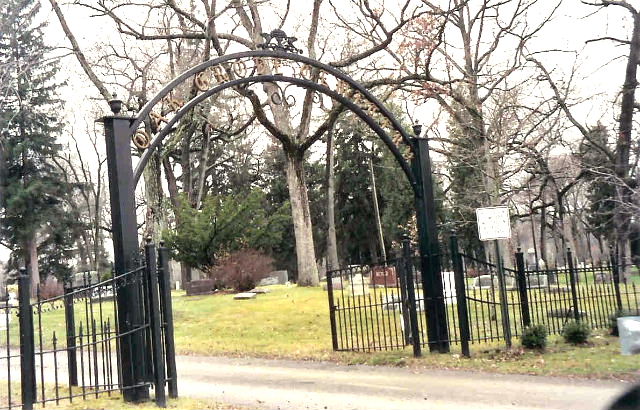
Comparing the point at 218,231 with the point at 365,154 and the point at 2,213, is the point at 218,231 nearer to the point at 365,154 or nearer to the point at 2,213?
the point at 2,213

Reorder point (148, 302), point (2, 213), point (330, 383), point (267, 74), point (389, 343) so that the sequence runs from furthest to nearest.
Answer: point (2, 213) → point (389, 343) → point (267, 74) → point (330, 383) → point (148, 302)

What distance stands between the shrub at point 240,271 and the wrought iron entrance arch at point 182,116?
40.3 ft

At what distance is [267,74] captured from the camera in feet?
38.5

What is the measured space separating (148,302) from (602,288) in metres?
12.0

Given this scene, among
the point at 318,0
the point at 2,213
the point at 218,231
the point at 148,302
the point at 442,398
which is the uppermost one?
the point at 318,0

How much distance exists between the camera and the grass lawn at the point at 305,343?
1055 centimetres

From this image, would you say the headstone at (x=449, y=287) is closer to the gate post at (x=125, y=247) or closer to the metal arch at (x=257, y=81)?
the metal arch at (x=257, y=81)

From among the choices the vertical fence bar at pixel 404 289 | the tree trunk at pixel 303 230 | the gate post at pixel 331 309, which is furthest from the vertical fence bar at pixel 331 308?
the tree trunk at pixel 303 230

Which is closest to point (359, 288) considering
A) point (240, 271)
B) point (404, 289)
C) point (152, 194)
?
point (240, 271)

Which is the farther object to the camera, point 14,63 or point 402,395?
point 14,63

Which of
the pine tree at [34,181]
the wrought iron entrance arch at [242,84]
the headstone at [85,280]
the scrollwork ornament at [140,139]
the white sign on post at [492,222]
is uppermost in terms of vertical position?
the pine tree at [34,181]

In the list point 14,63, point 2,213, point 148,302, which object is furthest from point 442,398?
point 2,213

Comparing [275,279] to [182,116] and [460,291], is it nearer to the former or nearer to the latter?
[460,291]

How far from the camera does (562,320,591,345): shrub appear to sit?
12.1 meters
